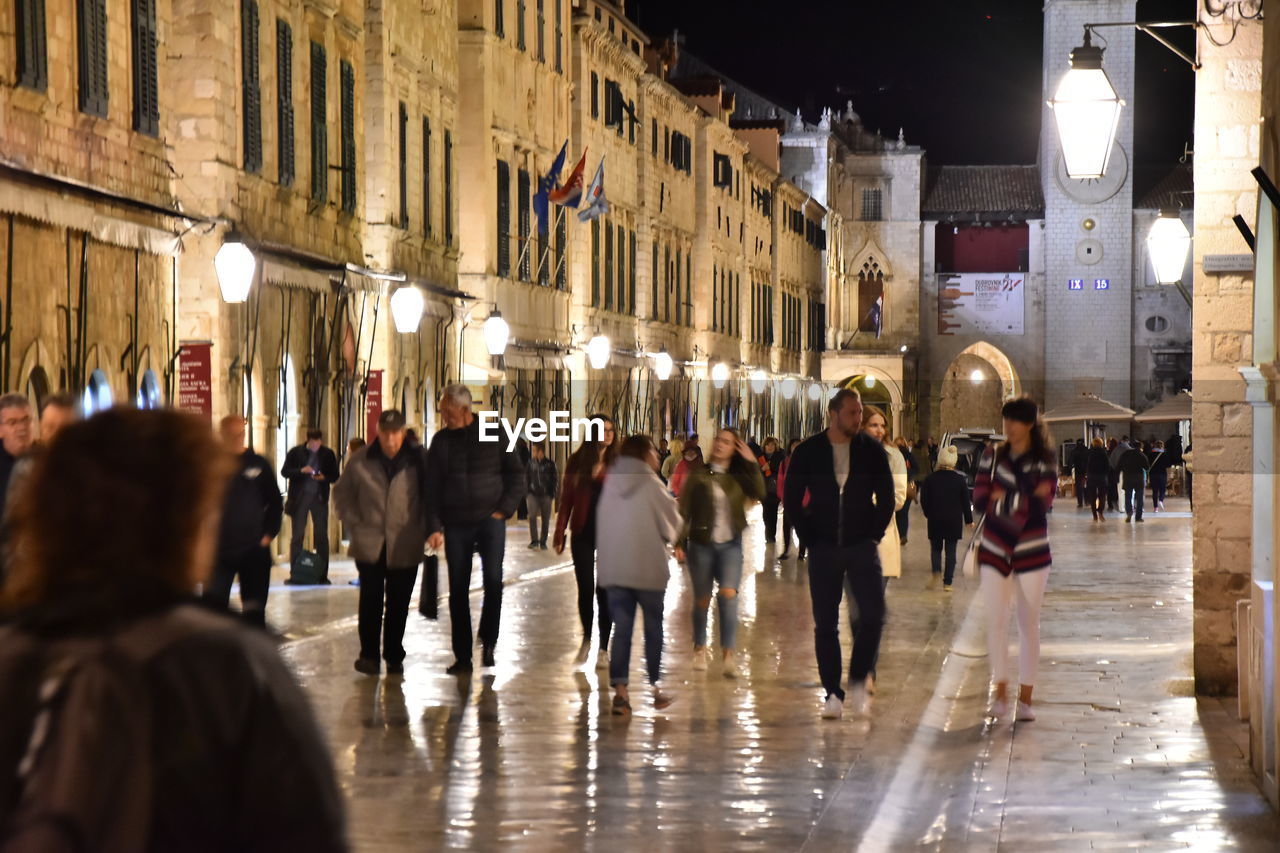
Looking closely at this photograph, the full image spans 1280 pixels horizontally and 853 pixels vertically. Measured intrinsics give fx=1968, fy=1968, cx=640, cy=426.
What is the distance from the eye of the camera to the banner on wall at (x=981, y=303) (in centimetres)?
7925

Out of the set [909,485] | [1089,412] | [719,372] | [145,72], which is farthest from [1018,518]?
[1089,412]

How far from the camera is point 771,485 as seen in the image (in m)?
28.1

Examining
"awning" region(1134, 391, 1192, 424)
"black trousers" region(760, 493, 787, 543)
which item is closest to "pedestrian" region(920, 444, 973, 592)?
"black trousers" region(760, 493, 787, 543)

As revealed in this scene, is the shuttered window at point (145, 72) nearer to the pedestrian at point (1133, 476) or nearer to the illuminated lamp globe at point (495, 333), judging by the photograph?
the illuminated lamp globe at point (495, 333)

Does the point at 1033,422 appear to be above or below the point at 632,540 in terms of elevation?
above

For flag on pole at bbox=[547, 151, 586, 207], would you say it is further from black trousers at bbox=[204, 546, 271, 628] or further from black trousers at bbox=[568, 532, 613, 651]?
black trousers at bbox=[204, 546, 271, 628]

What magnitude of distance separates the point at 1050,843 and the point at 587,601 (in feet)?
22.5

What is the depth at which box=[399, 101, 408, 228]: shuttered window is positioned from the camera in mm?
26906

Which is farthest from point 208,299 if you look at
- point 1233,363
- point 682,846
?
point 682,846

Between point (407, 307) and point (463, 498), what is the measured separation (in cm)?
1194

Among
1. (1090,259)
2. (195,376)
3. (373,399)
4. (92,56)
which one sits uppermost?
(1090,259)

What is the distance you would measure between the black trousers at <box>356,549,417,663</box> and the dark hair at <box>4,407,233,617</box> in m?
9.49

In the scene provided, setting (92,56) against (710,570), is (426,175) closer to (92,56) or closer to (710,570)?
(92,56)

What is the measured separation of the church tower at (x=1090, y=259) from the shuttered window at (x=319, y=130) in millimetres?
56790
